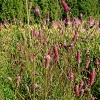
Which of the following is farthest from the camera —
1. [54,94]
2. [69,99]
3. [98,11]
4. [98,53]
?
[98,11]

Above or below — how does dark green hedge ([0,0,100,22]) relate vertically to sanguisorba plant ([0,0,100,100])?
below

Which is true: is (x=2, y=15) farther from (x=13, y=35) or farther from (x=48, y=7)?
(x=13, y=35)

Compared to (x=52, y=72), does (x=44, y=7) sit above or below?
below

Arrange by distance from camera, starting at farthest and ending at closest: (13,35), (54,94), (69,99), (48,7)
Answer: (48,7)
(13,35)
(54,94)
(69,99)

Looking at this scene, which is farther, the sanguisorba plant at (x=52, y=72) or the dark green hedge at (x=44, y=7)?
the dark green hedge at (x=44, y=7)

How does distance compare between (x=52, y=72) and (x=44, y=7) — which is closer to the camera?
(x=52, y=72)

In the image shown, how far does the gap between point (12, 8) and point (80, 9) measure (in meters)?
2.67

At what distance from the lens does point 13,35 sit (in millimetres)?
6145

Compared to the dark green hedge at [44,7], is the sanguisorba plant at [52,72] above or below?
above

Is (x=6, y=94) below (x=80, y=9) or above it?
above

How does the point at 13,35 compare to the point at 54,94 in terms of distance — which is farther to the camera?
the point at 13,35

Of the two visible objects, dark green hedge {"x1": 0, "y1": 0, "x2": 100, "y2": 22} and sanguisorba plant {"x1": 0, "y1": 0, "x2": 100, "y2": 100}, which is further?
dark green hedge {"x1": 0, "y1": 0, "x2": 100, "y2": 22}

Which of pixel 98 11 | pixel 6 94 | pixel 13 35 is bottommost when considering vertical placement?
pixel 98 11

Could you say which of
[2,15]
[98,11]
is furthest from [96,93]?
[98,11]
